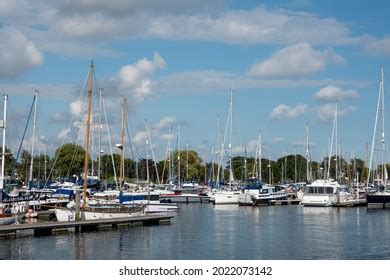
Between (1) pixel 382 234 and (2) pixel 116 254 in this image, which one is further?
(1) pixel 382 234

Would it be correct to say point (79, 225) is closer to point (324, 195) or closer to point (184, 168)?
point (324, 195)

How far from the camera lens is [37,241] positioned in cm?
4909

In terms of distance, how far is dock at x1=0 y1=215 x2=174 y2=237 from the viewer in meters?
50.8

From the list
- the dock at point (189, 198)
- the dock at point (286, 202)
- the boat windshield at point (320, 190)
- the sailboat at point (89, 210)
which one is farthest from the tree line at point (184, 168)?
the sailboat at point (89, 210)

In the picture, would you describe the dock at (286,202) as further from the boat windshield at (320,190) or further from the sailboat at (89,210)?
the sailboat at (89,210)

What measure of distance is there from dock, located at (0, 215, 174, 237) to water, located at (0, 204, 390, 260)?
95 cm

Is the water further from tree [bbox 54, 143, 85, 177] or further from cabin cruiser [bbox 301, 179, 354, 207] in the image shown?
tree [bbox 54, 143, 85, 177]

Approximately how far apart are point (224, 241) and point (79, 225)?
13.1 m

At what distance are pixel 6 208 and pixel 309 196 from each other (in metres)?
49.2

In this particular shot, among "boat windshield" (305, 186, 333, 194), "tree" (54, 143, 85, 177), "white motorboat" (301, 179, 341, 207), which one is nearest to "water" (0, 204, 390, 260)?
"white motorboat" (301, 179, 341, 207)

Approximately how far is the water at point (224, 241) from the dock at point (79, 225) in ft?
3.13

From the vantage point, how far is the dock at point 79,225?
167ft
